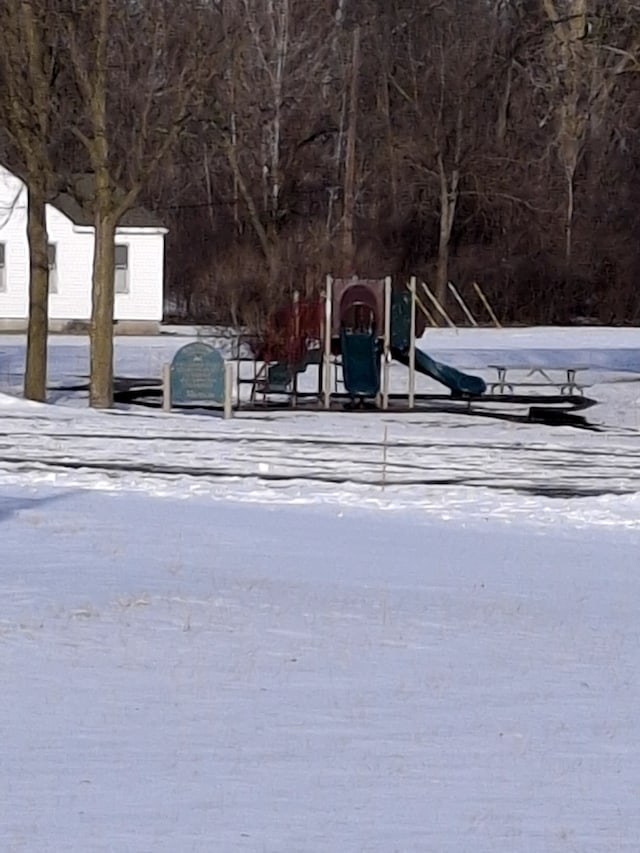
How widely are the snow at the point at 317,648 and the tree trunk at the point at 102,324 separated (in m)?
5.92

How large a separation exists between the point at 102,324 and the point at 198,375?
1778mm

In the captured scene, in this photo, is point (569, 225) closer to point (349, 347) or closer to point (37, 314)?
point (349, 347)

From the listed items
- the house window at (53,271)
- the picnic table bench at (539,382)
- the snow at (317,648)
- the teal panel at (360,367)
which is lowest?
the snow at (317,648)

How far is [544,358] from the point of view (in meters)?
44.1

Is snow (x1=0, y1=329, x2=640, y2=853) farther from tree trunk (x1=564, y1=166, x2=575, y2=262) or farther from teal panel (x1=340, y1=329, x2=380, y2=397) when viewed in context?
tree trunk (x1=564, y1=166, x2=575, y2=262)

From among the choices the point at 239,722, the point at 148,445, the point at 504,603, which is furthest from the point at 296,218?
the point at 239,722

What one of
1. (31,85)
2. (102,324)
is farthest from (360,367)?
(31,85)

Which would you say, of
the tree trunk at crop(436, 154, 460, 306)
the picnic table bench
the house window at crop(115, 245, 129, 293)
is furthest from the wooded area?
the picnic table bench

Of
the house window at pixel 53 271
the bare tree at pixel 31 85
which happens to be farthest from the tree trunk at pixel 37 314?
the house window at pixel 53 271

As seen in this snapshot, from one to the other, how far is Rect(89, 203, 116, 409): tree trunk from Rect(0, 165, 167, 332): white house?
23875 mm

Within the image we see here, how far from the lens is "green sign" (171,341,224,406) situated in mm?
26750

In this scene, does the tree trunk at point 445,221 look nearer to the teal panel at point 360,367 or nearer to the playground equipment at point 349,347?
the playground equipment at point 349,347

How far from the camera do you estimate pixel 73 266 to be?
51.7 m

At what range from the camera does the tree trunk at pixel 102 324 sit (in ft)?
88.6
